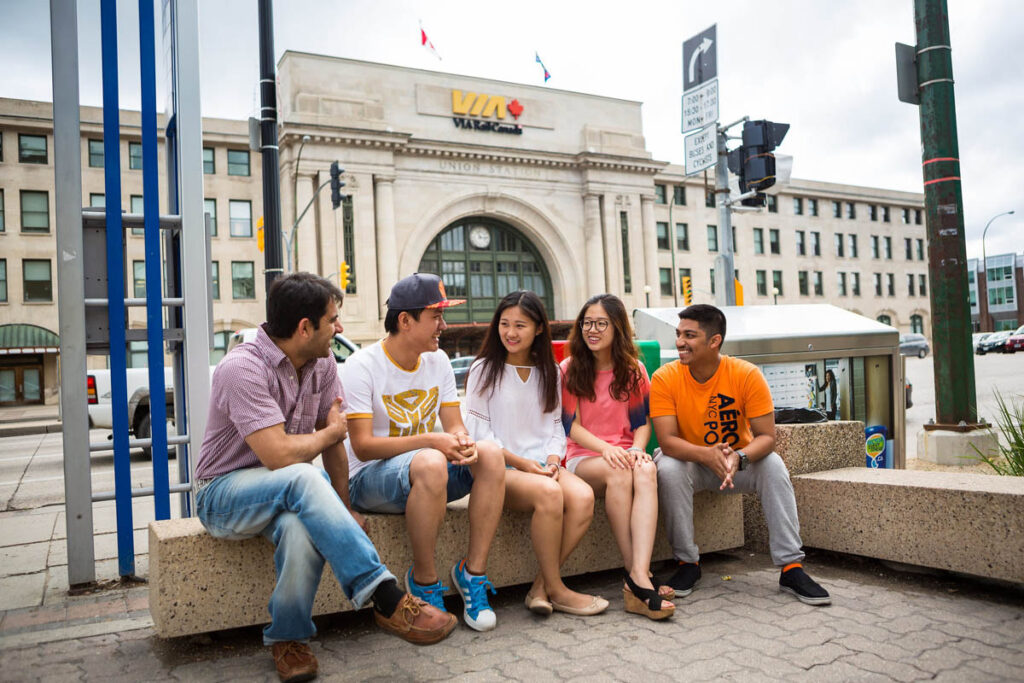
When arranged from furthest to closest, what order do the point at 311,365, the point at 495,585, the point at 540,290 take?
the point at 540,290, the point at 495,585, the point at 311,365

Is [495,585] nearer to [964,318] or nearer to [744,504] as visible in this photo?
[744,504]

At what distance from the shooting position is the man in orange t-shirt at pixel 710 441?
417 centimetres

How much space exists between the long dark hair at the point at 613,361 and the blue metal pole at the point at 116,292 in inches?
101

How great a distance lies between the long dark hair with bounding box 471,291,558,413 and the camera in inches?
171

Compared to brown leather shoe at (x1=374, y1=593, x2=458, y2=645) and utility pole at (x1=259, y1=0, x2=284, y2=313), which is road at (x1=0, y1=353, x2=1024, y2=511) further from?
brown leather shoe at (x1=374, y1=593, x2=458, y2=645)

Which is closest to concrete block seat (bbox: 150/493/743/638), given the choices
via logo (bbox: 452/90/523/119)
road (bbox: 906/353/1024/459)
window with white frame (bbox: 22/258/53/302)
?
road (bbox: 906/353/1024/459)

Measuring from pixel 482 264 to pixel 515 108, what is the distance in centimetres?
948

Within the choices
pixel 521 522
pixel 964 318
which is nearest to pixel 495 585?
pixel 521 522

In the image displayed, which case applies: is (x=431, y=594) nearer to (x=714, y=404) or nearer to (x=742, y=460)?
(x=742, y=460)

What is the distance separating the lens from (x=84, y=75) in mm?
4629

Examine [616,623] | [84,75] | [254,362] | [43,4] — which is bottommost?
[616,623]

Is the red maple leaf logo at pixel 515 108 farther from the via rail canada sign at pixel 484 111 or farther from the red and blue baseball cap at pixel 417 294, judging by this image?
the red and blue baseball cap at pixel 417 294

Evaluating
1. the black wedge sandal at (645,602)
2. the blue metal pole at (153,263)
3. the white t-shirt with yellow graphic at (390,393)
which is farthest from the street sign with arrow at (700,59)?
the black wedge sandal at (645,602)

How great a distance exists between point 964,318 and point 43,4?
802 cm
